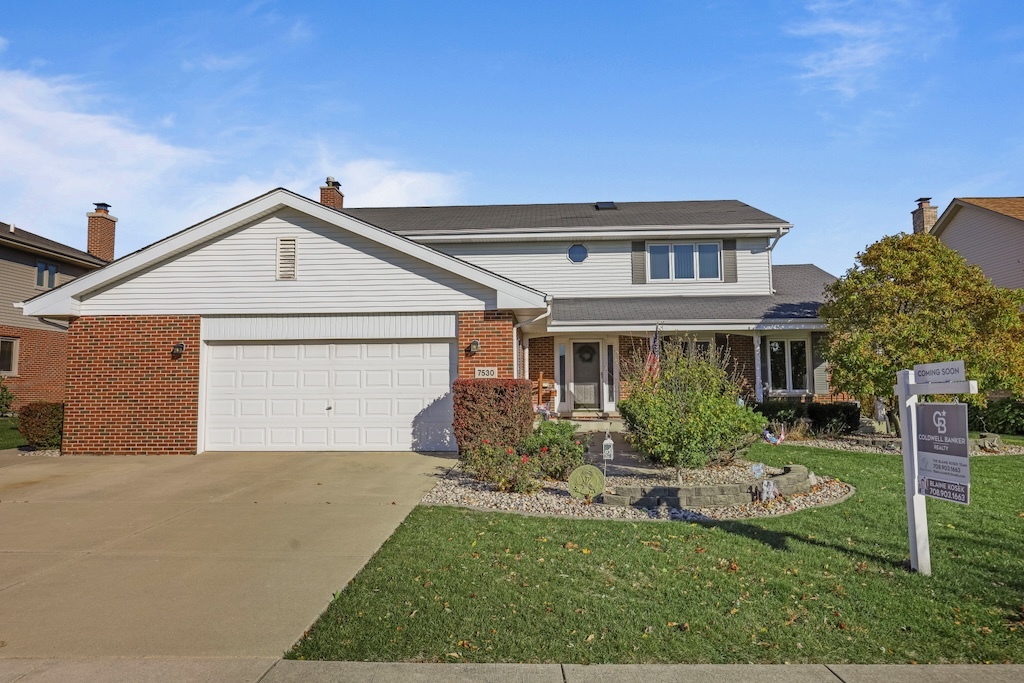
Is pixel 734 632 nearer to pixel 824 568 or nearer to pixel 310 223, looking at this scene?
pixel 824 568

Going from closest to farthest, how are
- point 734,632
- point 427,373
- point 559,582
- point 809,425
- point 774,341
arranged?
point 734,632 → point 559,582 → point 427,373 → point 809,425 → point 774,341

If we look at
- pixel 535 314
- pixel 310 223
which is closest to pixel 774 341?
pixel 535 314

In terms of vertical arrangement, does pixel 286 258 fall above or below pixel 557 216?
below

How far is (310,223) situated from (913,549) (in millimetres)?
10724

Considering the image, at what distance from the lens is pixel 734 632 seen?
4.04 meters

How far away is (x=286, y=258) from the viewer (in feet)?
39.9

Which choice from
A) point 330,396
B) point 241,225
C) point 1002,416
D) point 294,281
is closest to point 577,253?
point 294,281

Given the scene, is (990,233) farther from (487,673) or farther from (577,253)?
(487,673)

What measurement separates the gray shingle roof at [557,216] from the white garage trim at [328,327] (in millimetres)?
5775

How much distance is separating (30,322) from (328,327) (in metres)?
16.8

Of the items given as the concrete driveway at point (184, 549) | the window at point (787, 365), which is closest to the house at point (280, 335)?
the concrete driveway at point (184, 549)

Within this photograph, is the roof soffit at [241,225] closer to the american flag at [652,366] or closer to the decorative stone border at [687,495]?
the american flag at [652,366]

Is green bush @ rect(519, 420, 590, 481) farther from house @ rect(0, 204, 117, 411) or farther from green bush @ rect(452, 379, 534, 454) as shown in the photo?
house @ rect(0, 204, 117, 411)

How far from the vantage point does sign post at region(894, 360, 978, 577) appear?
5035mm
